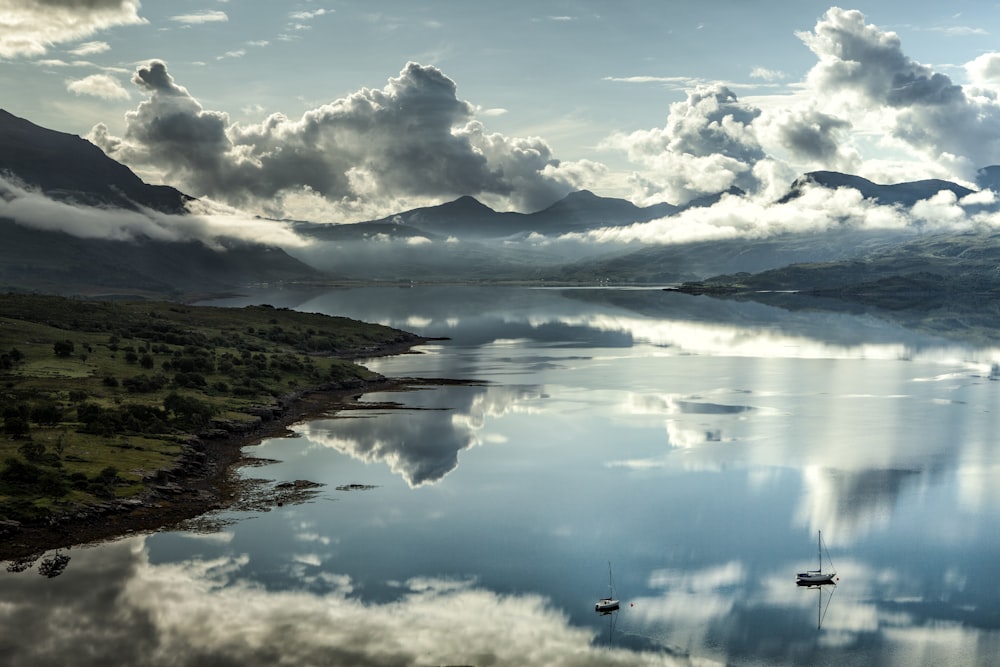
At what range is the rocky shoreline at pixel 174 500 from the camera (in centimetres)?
6188

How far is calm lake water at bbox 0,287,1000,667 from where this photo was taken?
47375mm

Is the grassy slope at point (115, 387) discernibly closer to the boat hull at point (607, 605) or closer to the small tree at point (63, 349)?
the small tree at point (63, 349)

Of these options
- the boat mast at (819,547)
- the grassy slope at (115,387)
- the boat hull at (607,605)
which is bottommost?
the boat hull at (607,605)

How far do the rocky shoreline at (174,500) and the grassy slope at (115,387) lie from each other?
112cm

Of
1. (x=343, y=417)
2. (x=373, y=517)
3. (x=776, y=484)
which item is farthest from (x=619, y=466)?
(x=343, y=417)

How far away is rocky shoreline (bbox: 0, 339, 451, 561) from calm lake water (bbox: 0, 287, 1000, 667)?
11.0ft

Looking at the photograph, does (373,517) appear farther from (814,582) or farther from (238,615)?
(814,582)

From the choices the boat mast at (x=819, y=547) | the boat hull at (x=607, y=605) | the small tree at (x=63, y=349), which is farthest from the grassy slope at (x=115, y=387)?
the boat mast at (x=819, y=547)

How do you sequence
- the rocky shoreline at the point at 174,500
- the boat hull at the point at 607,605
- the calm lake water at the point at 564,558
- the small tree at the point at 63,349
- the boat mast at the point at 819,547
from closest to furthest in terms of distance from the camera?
the calm lake water at the point at 564,558 < the boat hull at the point at 607,605 < the boat mast at the point at 819,547 < the rocky shoreline at the point at 174,500 < the small tree at the point at 63,349

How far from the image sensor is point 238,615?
1993 inches

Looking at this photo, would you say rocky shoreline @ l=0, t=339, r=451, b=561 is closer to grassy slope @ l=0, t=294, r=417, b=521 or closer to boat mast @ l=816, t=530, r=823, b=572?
grassy slope @ l=0, t=294, r=417, b=521

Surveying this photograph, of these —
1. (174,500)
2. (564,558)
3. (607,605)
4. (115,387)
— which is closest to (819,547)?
(564,558)

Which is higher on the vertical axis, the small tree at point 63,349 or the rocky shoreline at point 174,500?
the small tree at point 63,349

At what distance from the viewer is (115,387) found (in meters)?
112
